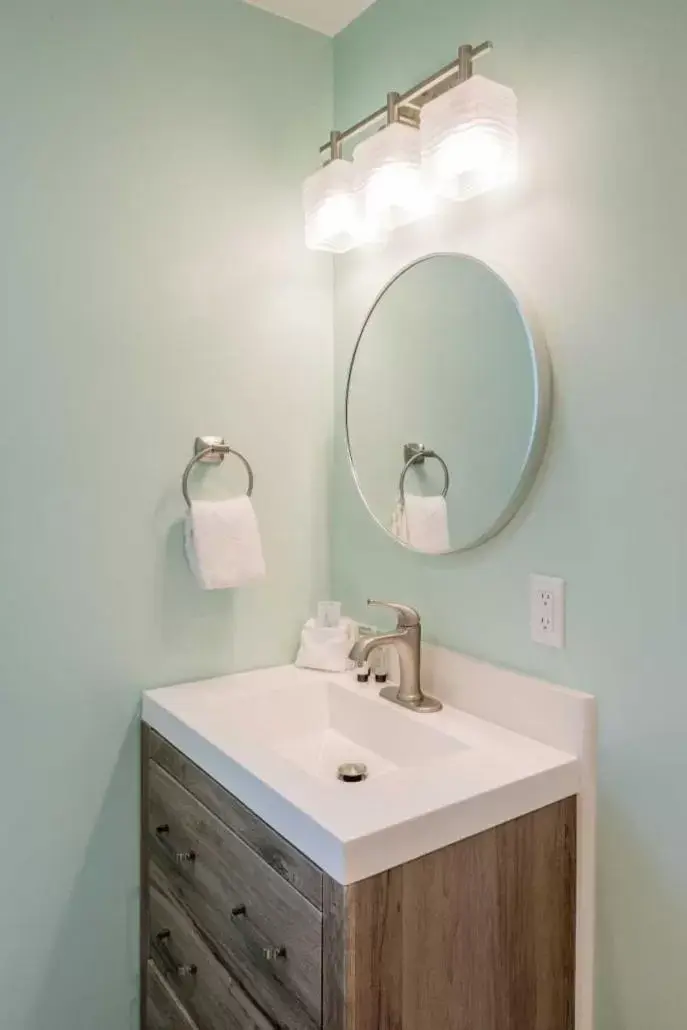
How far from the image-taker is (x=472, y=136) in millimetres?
1245

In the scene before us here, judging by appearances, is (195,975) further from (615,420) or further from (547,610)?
(615,420)

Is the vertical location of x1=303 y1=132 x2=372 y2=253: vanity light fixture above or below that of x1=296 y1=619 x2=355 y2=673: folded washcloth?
above

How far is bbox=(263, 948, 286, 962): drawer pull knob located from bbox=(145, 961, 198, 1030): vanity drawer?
1.24ft

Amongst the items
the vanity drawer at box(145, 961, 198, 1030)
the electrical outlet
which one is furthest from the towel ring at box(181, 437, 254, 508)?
the vanity drawer at box(145, 961, 198, 1030)

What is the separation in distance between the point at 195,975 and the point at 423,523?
0.93 meters

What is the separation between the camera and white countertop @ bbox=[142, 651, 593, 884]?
0.97 metres

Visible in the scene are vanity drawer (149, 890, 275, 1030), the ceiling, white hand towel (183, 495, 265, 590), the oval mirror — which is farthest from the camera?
the ceiling

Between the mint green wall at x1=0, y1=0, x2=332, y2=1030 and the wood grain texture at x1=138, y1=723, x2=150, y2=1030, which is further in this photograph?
the wood grain texture at x1=138, y1=723, x2=150, y2=1030

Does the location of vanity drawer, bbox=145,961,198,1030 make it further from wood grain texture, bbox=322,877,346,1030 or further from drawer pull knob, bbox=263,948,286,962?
wood grain texture, bbox=322,877,346,1030

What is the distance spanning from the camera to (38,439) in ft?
4.62

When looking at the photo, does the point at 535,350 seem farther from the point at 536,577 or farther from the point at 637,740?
the point at 637,740

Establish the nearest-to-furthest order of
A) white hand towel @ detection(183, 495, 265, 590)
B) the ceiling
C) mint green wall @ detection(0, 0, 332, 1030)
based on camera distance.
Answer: mint green wall @ detection(0, 0, 332, 1030) < white hand towel @ detection(183, 495, 265, 590) < the ceiling

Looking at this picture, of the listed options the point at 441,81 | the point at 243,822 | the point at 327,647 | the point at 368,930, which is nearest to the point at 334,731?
the point at 327,647

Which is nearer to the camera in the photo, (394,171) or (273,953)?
(273,953)
